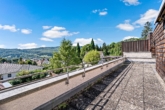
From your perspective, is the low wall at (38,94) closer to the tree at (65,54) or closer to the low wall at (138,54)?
the low wall at (138,54)

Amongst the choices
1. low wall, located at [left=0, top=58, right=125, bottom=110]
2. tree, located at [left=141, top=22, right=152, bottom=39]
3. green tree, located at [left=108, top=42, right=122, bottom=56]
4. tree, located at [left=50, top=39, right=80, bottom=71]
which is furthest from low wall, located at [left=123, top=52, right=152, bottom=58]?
tree, located at [left=141, top=22, right=152, bottom=39]

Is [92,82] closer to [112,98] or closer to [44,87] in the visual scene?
[112,98]

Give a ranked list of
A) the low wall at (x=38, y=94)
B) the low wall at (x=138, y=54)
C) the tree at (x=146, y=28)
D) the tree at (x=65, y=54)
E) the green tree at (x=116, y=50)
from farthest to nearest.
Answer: the tree at (x=146, y=28) < the green tree at (x=116, y=50) < the tree at (x=65, y=54) < the low wall at (x=138, y=54) < the low wall at (x=38, y=94)

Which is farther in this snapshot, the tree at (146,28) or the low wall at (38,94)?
the tree at (146,28)

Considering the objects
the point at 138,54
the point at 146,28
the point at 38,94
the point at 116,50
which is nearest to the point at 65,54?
the point at 138,54

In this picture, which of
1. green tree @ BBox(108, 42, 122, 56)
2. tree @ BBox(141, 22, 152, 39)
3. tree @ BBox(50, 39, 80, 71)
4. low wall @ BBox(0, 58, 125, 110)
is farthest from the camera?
tree @ BBox(141, 22, 152, 39)

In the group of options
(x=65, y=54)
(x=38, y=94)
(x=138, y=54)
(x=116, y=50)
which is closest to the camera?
(x=38, y=94)

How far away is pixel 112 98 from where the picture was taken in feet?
7.88

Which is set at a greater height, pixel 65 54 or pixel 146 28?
pixel 146 28

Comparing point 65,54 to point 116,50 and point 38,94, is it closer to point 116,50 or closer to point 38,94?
point 38,94

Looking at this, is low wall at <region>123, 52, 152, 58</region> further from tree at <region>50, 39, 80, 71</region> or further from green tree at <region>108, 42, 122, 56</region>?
green tree at <region>108, 42, 122, 56</region>

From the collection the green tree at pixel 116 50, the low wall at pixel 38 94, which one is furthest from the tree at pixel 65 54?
the low wall at pixel 38 94

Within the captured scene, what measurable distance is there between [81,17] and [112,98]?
61.7 ft

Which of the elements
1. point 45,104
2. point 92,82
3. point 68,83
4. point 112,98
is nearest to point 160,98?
point 112,98
